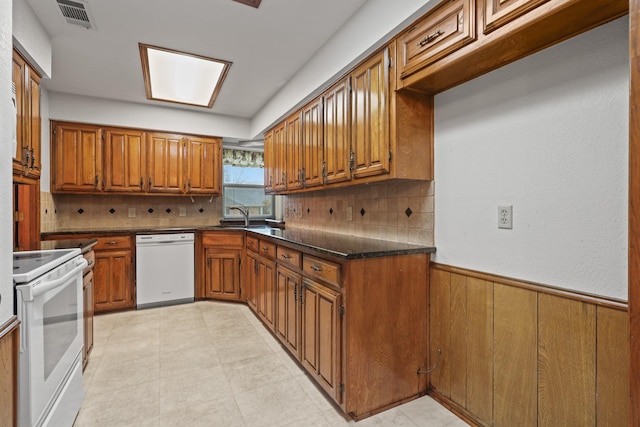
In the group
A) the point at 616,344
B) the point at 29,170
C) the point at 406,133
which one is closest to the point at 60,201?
the point at 29,170

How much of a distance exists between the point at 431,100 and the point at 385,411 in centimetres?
192

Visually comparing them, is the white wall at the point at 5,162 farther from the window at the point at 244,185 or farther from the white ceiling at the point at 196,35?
the window at the point at 244,185

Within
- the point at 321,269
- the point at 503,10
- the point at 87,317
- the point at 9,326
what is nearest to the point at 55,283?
Answer: the point at 9,326

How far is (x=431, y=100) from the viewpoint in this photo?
2047 millimetres

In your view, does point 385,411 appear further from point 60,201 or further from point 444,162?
point 60,201

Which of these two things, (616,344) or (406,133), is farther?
(406,133)

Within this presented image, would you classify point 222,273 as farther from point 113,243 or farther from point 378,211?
point 378,211

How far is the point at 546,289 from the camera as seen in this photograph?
1.40 m

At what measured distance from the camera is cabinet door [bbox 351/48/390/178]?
200cm

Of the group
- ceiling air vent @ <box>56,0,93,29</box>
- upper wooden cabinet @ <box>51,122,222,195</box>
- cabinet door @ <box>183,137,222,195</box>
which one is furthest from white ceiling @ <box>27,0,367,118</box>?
cabinet door @ <box>183,137,222,195</box>

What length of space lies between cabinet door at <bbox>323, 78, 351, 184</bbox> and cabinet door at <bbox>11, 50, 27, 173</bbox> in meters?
2.11

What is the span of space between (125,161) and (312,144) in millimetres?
2544

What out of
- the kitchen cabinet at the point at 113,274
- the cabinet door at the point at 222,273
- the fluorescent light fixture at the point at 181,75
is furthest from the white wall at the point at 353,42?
the kitchen cabinet at the point at 113,274

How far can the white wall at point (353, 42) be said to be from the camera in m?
1.76
